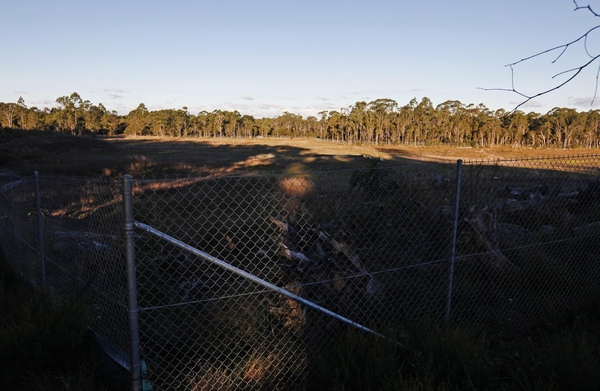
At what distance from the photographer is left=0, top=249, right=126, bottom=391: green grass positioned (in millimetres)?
3307

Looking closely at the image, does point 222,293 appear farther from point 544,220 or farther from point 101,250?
point 544,220

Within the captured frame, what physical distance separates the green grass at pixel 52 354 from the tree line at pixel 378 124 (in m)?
79.8

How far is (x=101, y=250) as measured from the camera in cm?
387

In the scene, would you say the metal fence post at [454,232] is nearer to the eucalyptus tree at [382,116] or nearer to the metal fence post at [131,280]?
the metal fence post at [131,280]

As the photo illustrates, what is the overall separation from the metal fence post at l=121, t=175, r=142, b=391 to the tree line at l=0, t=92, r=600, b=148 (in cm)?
8005

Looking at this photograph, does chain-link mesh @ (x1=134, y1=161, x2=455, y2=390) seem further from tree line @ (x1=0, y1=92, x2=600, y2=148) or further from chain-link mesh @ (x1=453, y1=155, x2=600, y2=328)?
tree line @ (x1=0, y1=92, x2=600, y2=148)

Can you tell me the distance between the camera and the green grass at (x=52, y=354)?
10.8 ft

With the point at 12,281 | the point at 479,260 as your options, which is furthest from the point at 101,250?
the point at 479,260

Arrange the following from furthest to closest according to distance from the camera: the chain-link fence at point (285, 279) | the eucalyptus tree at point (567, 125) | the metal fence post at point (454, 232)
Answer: the eucalyptus tree at point (567, 125)
the metal fence post at point (454, 232)
the chain-link fence at point (285, 279)

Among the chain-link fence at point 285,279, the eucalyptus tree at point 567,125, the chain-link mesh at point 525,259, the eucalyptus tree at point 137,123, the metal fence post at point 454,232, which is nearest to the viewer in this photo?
the chain-link fence at point 285,279

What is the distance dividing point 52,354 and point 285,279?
8.55 ft

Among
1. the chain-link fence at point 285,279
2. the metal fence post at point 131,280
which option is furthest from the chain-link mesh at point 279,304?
the metal fence post at point 131,280

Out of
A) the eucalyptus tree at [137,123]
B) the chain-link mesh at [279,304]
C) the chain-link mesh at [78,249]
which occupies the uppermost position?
the eucalyptus tree at [137,123]

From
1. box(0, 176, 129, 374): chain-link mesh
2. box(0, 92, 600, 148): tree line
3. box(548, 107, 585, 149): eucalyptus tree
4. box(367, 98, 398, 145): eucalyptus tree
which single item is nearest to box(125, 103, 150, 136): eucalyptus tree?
box(0, 92, 600, 148): tree line
